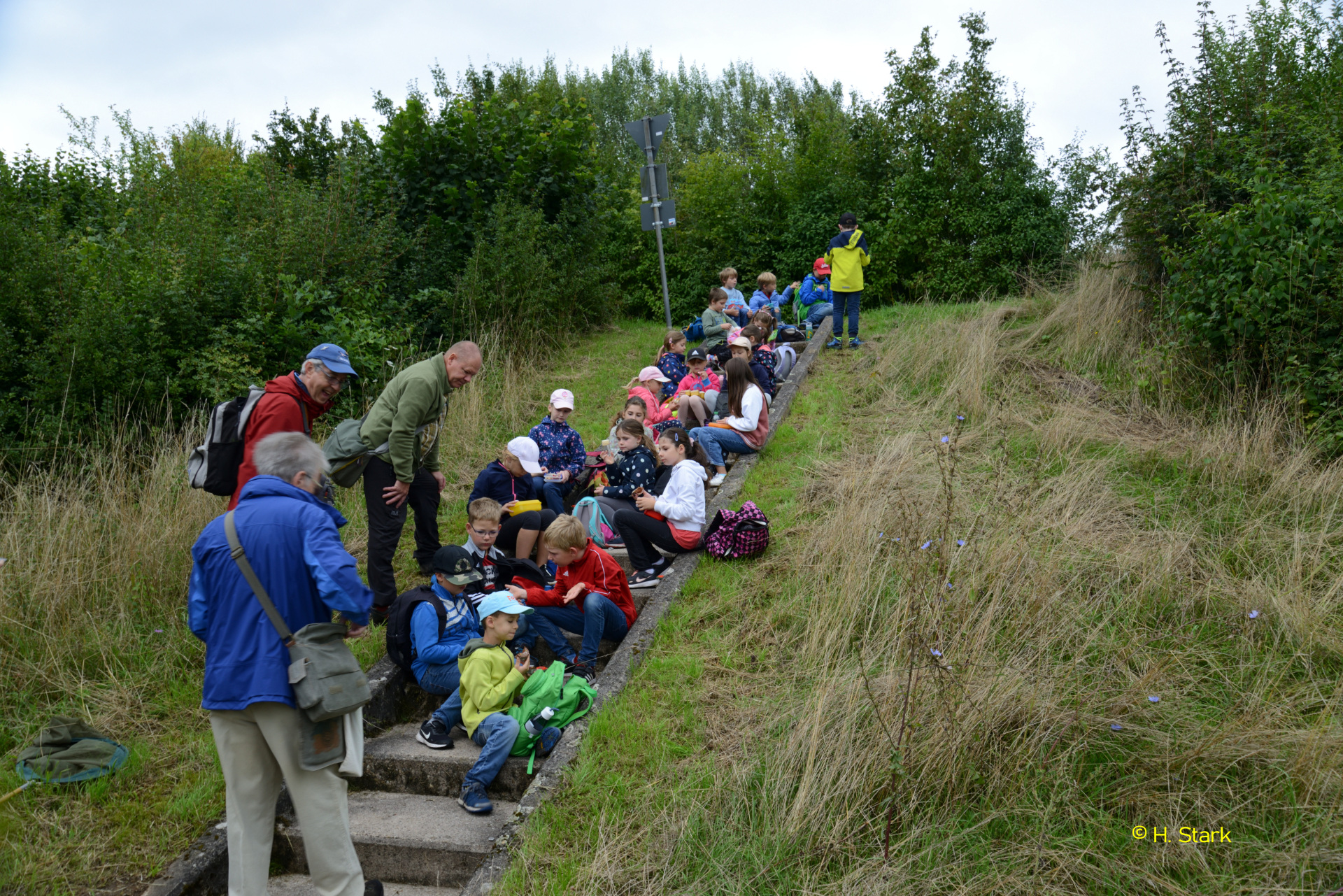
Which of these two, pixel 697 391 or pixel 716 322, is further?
pixel 716 322

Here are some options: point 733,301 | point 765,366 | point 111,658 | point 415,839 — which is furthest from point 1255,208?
point 111,658

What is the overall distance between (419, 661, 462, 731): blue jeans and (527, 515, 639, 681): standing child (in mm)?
696

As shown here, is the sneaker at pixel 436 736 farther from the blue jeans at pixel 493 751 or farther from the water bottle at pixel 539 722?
the water bottle at pixel 539 722

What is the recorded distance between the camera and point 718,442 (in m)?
8.45

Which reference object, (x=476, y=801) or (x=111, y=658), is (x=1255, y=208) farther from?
(x=111, y=658)

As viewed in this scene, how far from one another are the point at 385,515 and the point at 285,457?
2.34 m

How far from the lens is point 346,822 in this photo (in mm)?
3609

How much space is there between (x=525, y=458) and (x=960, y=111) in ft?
43.1

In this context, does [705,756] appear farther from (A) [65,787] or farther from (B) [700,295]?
(B) [700,295]

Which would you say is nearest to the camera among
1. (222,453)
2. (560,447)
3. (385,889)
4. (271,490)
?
(271,490)

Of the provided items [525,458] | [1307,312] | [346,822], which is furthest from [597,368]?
[346,822]

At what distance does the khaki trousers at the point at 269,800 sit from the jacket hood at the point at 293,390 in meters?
2.35

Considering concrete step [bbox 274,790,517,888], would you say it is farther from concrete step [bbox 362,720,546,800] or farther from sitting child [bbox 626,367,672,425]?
sitting child [bbox 626,367,672,425]

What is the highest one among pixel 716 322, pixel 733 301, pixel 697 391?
pixel 733 301
